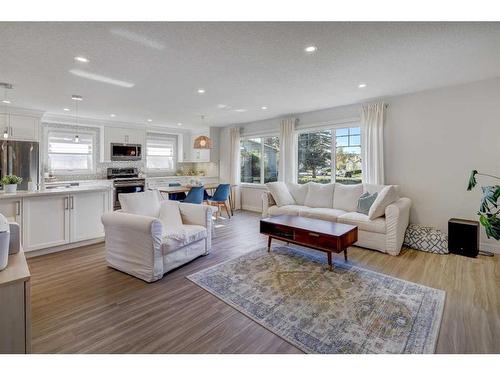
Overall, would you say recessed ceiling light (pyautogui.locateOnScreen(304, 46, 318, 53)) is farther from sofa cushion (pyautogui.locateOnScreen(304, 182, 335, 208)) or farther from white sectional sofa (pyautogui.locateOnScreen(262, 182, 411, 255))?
sofa cushion (pyautogui.locateOnScreen(304, 182, 335, 208))

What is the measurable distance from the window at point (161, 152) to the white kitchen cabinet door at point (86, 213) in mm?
3937

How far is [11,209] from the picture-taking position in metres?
3.18

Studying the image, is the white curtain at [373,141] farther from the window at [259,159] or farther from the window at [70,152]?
the window at [70,152]

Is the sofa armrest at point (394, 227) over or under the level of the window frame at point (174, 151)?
under

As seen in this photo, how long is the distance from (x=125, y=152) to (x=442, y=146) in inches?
280

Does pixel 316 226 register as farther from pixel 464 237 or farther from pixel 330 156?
pixel 330 156

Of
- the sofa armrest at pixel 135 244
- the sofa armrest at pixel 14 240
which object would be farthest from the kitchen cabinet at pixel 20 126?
the sofa armrest at pixel 14 240

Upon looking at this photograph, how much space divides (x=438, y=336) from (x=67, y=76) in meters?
4.87

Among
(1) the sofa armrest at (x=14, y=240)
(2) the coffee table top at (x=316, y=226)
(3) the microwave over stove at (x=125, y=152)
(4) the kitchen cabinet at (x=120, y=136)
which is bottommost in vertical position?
(2) the coffee table top at (x=316, y=226)

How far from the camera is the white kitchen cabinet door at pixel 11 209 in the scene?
312 cm

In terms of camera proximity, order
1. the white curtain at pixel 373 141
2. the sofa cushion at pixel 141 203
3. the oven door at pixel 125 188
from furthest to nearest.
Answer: the oven door at pixel 125 188
the white curtain at pixel 373 141
the sofa cushion at pixel 141 203

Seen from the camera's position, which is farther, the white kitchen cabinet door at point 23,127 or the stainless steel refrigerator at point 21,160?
the white kitchen cabinet door at point 23,127

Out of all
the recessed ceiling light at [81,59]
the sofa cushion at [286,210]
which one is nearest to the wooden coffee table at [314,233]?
the sofa cushion at [286,210]

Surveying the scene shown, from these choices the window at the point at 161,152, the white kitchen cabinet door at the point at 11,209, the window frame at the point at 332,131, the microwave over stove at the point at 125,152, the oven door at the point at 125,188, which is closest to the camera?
the white kitchen cabinet door at the point at 11,209
